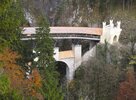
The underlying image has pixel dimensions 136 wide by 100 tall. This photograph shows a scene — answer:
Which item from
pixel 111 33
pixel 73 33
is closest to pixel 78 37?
pixel 73 33

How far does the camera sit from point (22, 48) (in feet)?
108

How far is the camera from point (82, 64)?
131ft

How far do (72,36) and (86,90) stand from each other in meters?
6.86

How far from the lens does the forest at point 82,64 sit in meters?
26.6

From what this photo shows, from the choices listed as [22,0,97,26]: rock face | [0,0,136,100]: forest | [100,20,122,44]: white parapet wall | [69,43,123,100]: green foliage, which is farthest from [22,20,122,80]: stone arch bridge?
[22,0,97,26]: rock face

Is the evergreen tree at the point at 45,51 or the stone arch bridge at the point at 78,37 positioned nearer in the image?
the evergreen tree at the point at 45,51

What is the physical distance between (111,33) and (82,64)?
173 inches

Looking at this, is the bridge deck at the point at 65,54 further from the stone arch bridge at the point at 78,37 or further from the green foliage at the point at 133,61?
the green foliage at the point at 133,61

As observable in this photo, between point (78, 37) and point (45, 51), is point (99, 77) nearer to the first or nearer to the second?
point (78, 37)

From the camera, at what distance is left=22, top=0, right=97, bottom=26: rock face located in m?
47.8

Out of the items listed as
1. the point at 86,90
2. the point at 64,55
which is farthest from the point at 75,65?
the point at 86,90

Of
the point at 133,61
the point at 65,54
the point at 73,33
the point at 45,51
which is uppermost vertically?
the point at 73,33

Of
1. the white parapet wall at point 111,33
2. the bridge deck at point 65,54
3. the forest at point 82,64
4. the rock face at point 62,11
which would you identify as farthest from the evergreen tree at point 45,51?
the rock face at point 62,11

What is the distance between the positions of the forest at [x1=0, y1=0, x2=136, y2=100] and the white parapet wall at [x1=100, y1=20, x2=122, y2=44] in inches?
28.0
